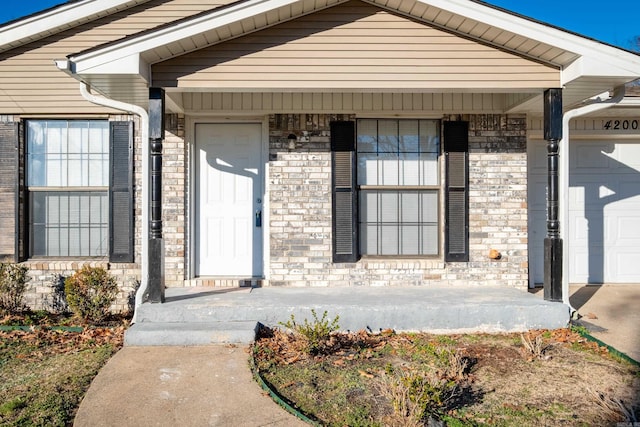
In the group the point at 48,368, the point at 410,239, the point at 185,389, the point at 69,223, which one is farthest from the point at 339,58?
the point at 69,223

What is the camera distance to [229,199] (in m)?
6.64

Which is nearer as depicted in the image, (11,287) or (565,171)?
(565,171)

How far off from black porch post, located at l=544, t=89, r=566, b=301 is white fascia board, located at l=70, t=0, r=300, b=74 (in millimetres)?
3200

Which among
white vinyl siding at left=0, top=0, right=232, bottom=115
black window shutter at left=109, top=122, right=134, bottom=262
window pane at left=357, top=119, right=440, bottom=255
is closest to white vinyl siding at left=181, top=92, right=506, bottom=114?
window pane at left=357, top=119, right=440, bottom=255

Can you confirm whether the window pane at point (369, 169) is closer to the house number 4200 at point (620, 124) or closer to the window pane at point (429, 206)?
the window pane at point (429, 206)

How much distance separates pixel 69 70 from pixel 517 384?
486 cm

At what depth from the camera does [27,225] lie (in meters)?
6.50

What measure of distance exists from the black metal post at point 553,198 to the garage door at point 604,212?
2.18 metres

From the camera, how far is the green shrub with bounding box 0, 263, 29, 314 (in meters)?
5.96

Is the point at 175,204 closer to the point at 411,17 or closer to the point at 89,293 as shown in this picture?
the point at 89,293

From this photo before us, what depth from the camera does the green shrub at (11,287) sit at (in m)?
5.96

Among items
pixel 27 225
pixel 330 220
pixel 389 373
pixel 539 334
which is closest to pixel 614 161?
pixel 539 334

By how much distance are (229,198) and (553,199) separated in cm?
394

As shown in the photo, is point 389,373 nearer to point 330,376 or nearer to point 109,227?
point 330,376
